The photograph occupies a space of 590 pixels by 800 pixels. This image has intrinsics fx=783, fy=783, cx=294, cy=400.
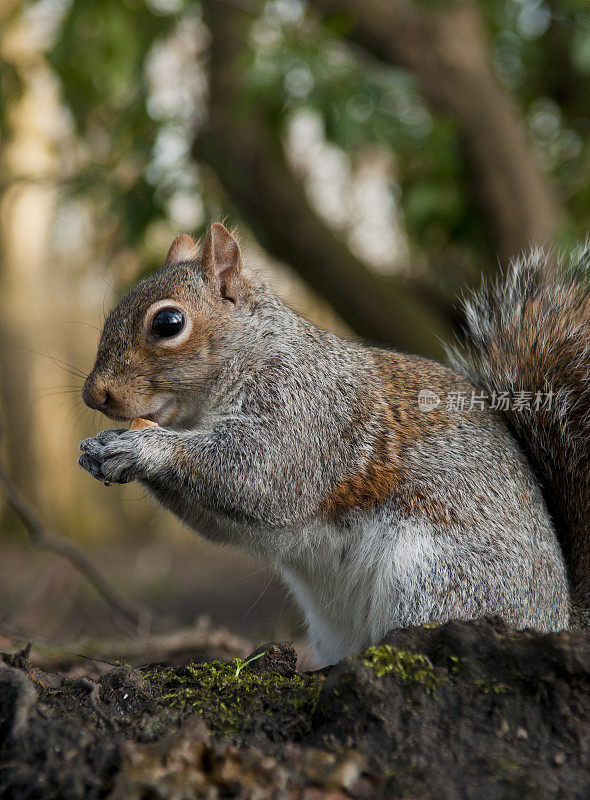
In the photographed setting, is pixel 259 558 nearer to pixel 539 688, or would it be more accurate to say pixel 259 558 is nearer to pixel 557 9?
pixel 539 688

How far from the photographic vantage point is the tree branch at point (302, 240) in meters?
3.63

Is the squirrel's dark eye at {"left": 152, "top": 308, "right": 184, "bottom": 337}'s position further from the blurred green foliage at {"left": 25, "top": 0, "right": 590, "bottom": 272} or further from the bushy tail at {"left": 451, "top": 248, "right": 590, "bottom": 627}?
the blurred green foliage at {"left": 25, "top": 0, "right": 590, "bottom": 272}

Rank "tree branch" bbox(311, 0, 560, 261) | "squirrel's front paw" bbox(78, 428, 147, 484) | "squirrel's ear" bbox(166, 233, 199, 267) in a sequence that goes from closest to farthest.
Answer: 1. "squirrel's front paw" bbox(78, 428, 147, 484)
2. "squirrel's ear" bbox(166, 233, 199, 267)
3. "tree branch" bbox(311, 0, 560, 261)

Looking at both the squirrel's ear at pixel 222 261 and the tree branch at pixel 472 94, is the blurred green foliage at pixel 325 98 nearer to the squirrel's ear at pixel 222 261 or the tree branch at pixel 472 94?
the tree branch at pixel 472 94

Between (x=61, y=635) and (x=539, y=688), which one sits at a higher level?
(x=539, y=688)

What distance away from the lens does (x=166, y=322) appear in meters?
1.77

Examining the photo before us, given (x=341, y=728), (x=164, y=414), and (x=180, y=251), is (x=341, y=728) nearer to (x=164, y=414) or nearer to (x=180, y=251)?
(x=164, y=414)

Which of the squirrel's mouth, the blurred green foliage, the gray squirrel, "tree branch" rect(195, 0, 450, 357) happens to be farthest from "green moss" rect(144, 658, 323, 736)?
"tree branch" rect(195, 0, 450, 357)

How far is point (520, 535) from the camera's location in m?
1.71

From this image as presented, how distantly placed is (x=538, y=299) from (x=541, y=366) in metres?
0.22

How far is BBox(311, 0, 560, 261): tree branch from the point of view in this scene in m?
3.23

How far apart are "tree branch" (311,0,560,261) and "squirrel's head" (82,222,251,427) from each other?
A: 176cm

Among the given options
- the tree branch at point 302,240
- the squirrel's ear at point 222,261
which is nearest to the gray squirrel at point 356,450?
the squirrel's ear at point 222,261

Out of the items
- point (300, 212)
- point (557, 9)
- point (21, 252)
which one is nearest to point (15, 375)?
point (21, 252)
